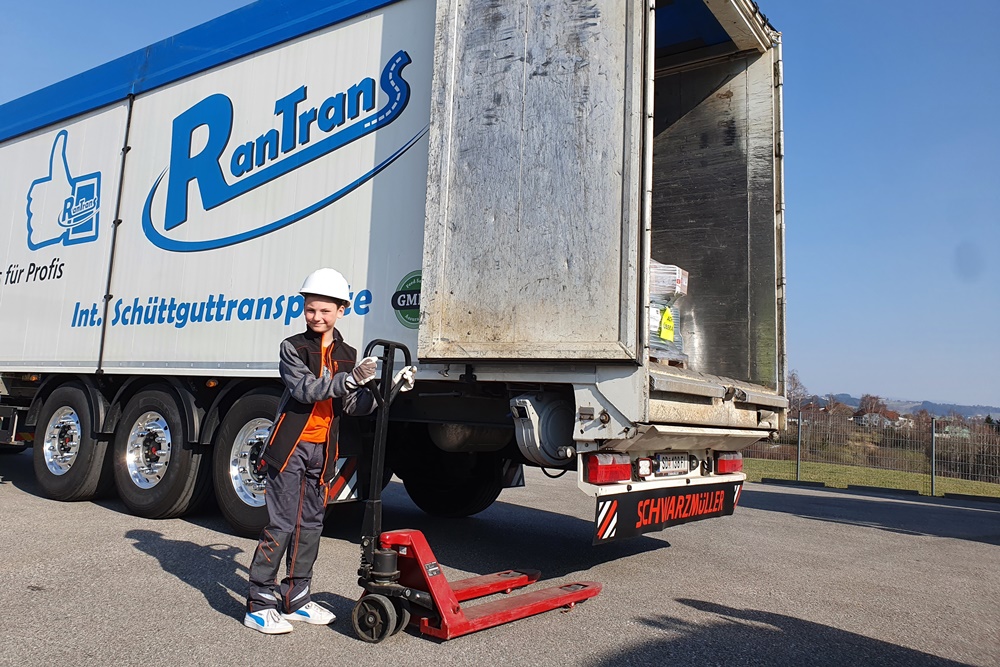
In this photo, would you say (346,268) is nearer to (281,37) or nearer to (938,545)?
(281,37)

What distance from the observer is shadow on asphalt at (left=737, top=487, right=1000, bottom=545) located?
8609 mm

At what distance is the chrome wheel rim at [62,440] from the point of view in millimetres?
7297

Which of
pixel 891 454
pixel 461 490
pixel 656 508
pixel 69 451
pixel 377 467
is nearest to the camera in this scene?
pixel 377 467

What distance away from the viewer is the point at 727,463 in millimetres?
5695

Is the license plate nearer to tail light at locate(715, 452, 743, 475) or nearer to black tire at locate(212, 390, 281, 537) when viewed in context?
tail light at locate(715, 452, 743, 475)

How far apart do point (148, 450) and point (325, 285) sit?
12.4 feet

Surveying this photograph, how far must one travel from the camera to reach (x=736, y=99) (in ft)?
20.0

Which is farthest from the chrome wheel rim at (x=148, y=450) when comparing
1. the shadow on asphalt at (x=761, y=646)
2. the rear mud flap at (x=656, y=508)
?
the shadow on asphalt at (x=761, y=646)

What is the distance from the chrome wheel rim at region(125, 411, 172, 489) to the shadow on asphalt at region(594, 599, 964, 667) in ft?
14.0

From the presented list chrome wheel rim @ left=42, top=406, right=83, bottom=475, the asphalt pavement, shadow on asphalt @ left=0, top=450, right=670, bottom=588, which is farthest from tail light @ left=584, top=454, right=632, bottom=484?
chrome wheel rim @ left=42, top=406, right=83, bottom=475

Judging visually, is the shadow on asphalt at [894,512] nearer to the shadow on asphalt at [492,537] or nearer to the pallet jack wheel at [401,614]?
the shadow on asphalt at [492,537]

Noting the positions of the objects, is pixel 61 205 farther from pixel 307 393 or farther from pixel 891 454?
pixel 891 454

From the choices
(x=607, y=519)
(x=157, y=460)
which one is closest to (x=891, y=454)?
(x=607, y=519)

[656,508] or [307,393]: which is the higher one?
[307,393]
